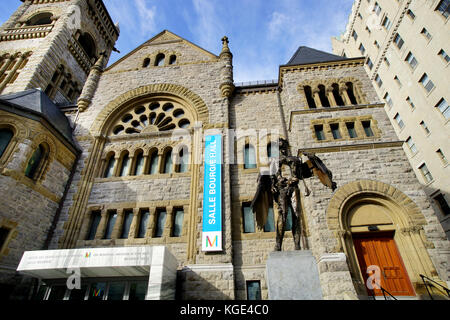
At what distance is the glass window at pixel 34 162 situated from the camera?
36.6 feet

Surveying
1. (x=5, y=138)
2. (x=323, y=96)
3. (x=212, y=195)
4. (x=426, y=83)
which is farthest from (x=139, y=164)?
(x=426, y=83)

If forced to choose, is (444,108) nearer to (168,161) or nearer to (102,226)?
(168,161)

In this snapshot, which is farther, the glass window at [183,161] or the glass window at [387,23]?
the glass window at [387,23]

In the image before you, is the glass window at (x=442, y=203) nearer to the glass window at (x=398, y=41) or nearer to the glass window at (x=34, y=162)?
the glass window at (x=398, y=41)

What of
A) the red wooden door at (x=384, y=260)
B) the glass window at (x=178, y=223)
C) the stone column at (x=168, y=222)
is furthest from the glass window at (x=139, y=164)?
the red wooden door at (x=384, y=260)

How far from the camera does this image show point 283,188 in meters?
6.04

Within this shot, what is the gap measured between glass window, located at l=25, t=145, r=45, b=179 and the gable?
27.3 ft

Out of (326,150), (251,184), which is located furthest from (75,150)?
(326,150)

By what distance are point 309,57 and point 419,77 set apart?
11596 mm

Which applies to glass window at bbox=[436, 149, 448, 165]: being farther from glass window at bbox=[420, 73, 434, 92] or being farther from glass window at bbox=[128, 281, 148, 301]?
glass window at bbox=[128, 281, 148, 301]

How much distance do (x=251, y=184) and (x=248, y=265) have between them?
370cm

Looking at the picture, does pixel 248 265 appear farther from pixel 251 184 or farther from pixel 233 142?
pixel 233 142

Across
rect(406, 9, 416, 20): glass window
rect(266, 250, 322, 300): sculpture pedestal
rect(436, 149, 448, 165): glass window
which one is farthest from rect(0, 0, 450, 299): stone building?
rect(406, 9, 416, 20): glass window

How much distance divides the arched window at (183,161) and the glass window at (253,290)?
6.34 metres
